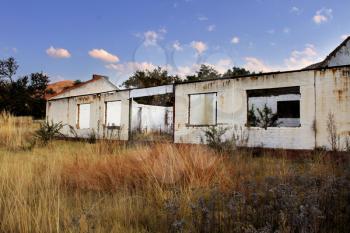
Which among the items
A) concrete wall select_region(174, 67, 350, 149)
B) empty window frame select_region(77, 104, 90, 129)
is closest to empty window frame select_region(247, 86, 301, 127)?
concrete wall select_region(174, 67, 350, 149)

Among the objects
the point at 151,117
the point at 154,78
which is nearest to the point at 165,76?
the point at 154,78

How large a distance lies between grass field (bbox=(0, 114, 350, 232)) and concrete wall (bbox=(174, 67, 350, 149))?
138 inches

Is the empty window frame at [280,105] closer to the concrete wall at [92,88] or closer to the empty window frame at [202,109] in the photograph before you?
the empty window frame at [202,109]

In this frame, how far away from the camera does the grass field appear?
2.74 metres

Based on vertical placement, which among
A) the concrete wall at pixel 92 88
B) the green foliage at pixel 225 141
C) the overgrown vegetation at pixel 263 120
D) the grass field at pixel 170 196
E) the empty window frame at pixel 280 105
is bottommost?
the grass field at pixel 170 196

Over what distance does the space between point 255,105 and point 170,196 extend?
17.1 meters

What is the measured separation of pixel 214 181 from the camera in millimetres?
4305

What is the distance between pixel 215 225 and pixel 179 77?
32729 mm

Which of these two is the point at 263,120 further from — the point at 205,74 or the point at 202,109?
the point at 205,74

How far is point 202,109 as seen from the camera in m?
13.3

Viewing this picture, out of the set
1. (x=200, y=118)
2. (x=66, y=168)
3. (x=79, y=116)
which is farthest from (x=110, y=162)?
(x=79, y=116)

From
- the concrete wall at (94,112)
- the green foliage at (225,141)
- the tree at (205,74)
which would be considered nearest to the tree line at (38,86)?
the tree at (205,74)

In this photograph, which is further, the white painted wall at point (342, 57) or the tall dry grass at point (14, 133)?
the white painted wall at point (342, 57)

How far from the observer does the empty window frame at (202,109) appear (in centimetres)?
1294
